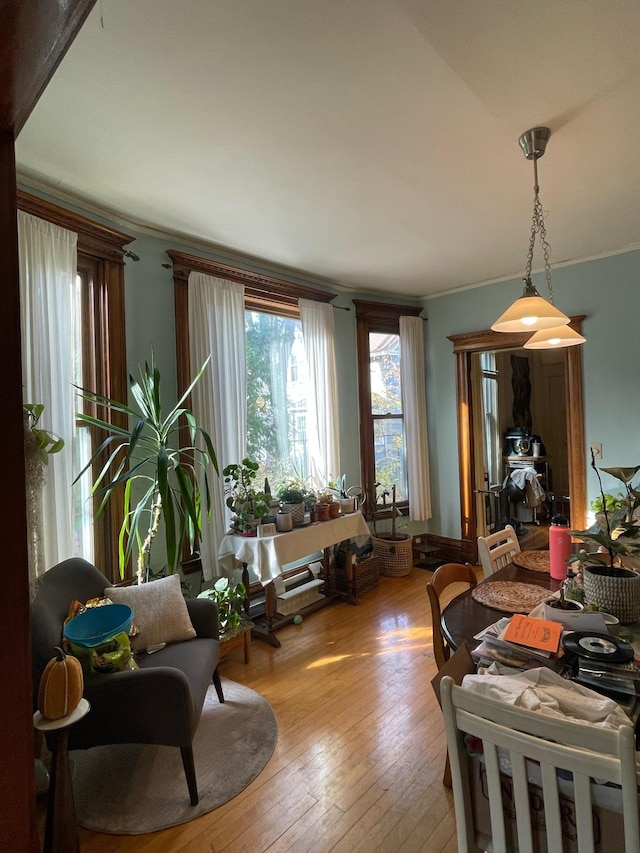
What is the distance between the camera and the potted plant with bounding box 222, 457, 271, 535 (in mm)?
3025

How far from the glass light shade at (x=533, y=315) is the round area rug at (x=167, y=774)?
2215mm

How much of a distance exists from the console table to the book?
175cm

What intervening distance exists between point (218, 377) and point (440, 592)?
6.98 feet

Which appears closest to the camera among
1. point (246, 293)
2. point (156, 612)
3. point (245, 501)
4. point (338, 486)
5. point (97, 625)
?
point (97, 625)

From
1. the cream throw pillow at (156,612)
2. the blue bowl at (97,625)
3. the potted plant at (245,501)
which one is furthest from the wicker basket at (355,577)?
the blue bowl at (97,625)

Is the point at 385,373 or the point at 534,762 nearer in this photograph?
the point at 534,762

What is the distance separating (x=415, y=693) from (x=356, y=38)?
2954 millimetres

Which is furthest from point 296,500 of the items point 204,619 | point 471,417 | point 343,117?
point 343,117

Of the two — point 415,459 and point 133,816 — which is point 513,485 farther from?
point 133,816

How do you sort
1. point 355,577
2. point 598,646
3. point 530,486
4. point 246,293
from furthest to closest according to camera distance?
point 530,486
point 355,577
point 246,293
point 598,646

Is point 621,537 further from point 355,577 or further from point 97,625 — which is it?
point 355,577

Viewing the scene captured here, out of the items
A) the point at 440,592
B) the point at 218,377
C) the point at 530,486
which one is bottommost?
the point at 530,486

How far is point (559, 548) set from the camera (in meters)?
1.91

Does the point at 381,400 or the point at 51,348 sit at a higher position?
the point at 51,348
